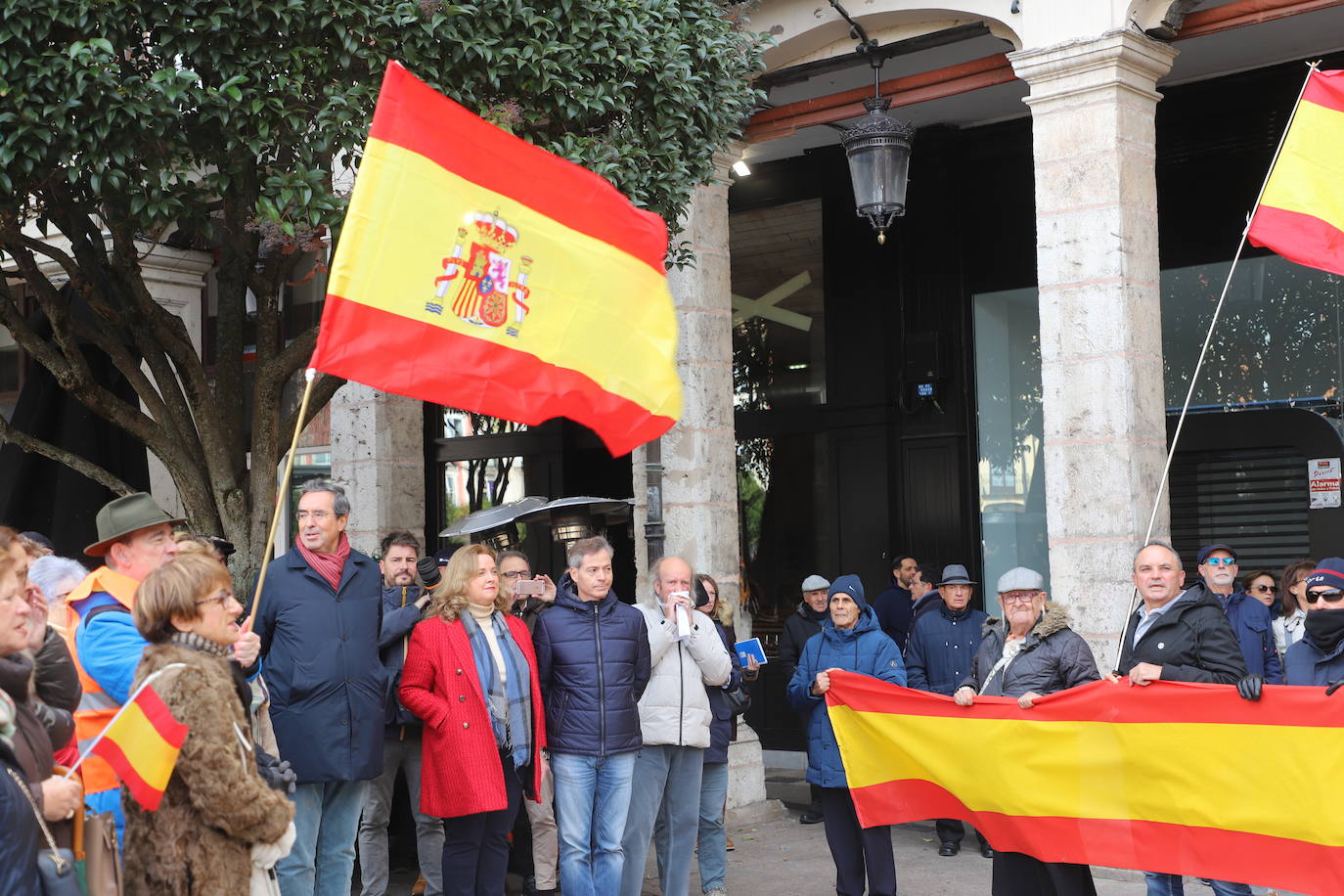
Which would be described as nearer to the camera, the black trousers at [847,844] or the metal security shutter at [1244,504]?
the black trousers at [847,844]

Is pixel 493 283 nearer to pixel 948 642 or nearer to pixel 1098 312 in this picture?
pixel 1098 312

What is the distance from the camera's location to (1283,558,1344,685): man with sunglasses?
244 inches

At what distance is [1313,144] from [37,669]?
599cm

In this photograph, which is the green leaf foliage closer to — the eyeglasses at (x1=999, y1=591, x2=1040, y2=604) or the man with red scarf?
the man with red scarf

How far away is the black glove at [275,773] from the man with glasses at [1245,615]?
18.8 feet

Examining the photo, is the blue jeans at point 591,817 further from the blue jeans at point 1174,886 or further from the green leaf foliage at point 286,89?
the green leaf foliage at point 286,89

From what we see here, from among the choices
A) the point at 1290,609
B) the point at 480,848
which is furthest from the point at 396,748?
the point at 1290,609

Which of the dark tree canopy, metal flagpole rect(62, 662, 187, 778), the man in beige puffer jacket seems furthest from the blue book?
metal flagpole rect(62, 662, 187, 778)

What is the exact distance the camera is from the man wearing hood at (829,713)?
7770 millimetres

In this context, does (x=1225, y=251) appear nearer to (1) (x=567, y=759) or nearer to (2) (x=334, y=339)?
(1) (x=567, y=759)

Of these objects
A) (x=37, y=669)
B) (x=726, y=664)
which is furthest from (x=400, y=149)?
(x=726, y=664)

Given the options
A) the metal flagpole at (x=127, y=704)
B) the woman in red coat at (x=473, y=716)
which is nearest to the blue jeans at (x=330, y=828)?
the woman in red coat at (x=473, y=716)

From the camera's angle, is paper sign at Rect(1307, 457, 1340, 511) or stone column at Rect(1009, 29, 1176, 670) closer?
stone column at Rect(1009, 29, 1176, 670)

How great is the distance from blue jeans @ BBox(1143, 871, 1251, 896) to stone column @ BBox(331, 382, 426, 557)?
6.69 m
